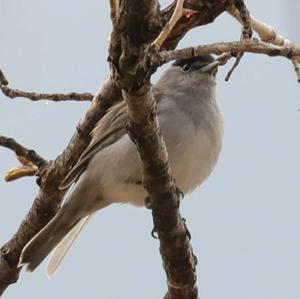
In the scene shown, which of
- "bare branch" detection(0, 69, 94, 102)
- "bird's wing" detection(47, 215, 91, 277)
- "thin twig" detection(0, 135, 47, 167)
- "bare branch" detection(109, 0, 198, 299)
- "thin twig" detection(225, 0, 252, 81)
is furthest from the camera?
"bird's wing" detection(47, 215, 91, 277)

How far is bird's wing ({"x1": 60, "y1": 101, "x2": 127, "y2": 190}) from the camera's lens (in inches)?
176

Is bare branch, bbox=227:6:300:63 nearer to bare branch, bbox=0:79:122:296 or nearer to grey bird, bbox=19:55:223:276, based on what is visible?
grey bird, bbox=19:55:223:276

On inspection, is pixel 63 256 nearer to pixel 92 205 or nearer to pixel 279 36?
pixel 92 205

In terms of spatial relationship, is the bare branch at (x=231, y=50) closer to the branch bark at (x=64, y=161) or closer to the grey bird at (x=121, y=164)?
the branch bark at (x=64, y=161)

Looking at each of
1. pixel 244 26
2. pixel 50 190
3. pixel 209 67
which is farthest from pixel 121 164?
pixel 244 26

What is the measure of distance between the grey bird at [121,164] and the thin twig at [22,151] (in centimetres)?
24

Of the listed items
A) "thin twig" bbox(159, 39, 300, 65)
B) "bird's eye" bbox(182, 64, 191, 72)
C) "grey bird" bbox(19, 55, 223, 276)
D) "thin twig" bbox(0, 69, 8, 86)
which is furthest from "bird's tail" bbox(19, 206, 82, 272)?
"thin twig" bbox(159, 39, 300, 65)

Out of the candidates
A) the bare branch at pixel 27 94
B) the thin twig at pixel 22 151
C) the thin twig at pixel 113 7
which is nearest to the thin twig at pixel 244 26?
the thin twig at pixel 113 7

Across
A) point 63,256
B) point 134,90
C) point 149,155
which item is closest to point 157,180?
point 149,155

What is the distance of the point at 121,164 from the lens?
15.5 feet

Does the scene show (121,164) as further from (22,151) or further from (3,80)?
(3,80)

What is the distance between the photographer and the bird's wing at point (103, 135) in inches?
176

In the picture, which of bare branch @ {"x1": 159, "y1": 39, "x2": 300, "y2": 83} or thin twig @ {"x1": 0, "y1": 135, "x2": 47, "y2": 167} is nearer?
bare branch @ {"x1": 159, "y1": 39, "x2": 300, "y2": 83}

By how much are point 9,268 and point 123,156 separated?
94cm
